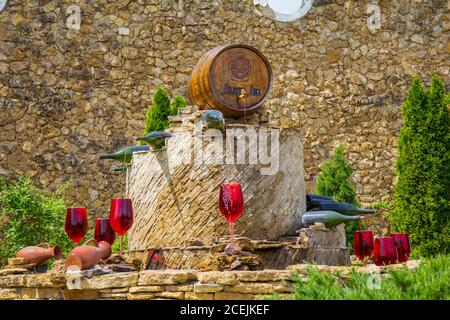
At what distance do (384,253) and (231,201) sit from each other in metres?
0.89

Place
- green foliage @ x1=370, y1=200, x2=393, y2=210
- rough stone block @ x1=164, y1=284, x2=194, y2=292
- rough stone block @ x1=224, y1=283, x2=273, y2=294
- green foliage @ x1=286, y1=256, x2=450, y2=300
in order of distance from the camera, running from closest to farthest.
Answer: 1. green foliage @ x1=286, y1=256, x2=450, y2=300
2. rough stone block @ x1=224, y1=283, x2=273, y2=294
3. rough stone block @ x1=164, y1=284, x2=194, y2=292
4. green foliage @ x1=370, y1=200, x2=393, y2=210

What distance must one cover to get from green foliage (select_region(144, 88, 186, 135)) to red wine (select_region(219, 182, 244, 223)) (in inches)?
194

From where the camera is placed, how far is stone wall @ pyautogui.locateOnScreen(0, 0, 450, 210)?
403 inches

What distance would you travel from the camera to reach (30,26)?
407 inches

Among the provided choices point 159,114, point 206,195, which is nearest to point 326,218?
point 206,195

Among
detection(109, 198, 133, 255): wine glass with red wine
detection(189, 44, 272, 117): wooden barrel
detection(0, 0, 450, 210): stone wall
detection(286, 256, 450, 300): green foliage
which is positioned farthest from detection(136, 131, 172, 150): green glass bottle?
detection(0, 0, 450, 210): stone wall

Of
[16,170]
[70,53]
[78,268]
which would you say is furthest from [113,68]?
[78,268]

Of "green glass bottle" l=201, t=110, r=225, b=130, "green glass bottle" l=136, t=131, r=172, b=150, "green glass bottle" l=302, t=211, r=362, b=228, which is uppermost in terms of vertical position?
"green glass bottle" l=201, t=110, r=225, b=130

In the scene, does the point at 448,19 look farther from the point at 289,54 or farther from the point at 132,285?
the point at 132,285

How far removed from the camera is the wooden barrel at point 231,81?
203 inches

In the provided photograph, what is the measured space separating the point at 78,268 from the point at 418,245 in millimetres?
5717

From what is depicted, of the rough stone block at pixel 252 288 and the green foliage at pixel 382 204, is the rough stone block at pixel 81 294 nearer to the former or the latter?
the rough stone block at pixel 252 288

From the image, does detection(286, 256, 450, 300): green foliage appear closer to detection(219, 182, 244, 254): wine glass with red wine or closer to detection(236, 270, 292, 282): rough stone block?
detection(236, 270, 292, 282): rough stone block

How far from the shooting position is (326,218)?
4.88m
